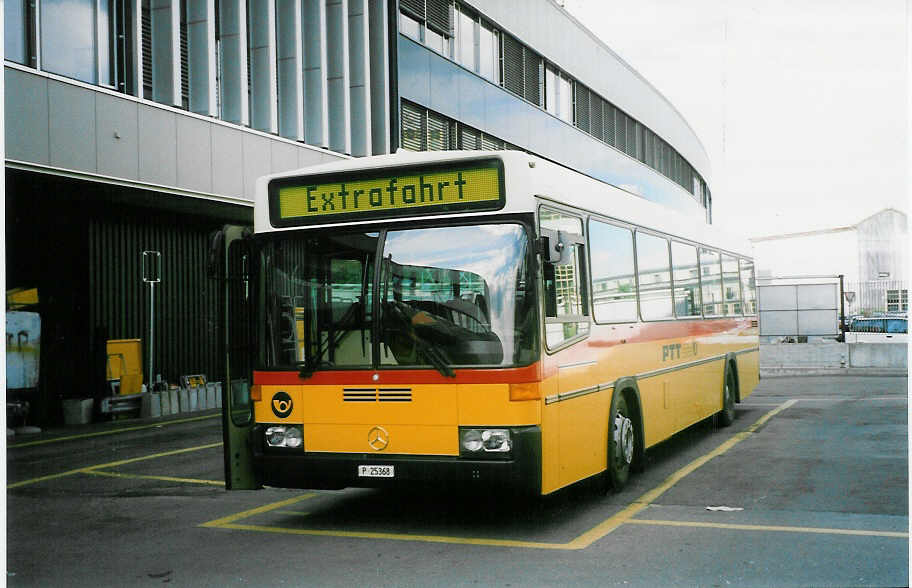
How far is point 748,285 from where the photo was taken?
16797 millimetres

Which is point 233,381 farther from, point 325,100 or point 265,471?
point 325,100

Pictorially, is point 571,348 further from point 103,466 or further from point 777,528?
point 103,466

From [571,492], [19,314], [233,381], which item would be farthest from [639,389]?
[19,314]

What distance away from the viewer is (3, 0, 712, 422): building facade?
55.1 feet

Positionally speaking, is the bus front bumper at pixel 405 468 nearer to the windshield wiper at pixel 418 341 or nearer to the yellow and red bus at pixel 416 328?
the yellow and red bus at pixel 416 328

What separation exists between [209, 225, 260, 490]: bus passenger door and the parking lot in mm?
558

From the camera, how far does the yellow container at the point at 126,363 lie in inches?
782

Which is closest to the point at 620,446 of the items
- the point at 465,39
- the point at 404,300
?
the point at 404,300

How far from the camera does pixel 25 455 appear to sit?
13812 millimetres

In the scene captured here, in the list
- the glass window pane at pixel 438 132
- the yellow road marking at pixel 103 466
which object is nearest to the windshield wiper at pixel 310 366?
the yellow road marking at pixel 103 466

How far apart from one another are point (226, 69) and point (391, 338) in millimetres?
15187

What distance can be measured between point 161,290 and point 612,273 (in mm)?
15131

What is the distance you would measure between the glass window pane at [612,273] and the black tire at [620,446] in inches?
32.4

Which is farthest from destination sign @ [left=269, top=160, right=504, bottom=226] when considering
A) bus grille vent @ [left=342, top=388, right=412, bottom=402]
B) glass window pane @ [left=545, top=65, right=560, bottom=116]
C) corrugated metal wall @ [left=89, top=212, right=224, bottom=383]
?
glass window pane @ [left=545, top=65, right=560, bottom=116]
